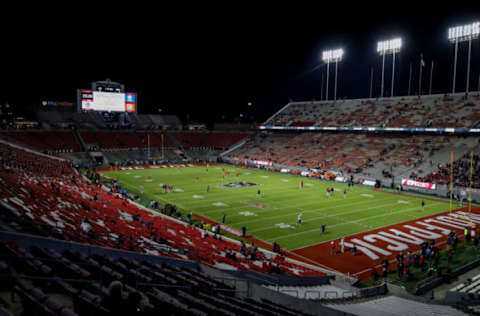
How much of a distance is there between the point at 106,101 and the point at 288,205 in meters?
33.4

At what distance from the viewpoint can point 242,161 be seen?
6397cm

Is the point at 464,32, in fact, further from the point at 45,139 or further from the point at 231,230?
the point at 45,139

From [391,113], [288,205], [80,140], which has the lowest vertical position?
[288,205]

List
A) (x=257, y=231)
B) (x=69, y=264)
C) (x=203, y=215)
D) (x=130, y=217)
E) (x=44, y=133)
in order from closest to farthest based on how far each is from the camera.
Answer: (x=69, y=264)
(x=130, y=217)
(x=257, y=231)
(x=203, y=215)
(x=44, y=133)

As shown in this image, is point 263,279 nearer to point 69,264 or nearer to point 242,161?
point 69,264

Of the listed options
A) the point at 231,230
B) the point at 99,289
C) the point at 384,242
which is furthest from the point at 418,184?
the point at 99,289

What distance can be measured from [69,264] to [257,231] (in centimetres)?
1796

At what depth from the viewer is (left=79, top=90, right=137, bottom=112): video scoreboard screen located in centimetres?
5003

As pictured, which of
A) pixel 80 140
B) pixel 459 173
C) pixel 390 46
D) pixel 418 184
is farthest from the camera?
pixel 80 140

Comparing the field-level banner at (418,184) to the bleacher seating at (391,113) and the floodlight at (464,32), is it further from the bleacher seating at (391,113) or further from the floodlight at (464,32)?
the floodlight at (464,32)

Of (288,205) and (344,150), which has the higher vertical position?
(344,150)

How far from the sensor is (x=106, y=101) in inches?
2028

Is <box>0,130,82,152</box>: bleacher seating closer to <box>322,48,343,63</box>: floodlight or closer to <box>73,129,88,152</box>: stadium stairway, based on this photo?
<box>73,129,88,152</box>: stadium stairway

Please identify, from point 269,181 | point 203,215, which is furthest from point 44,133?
point 203,215
